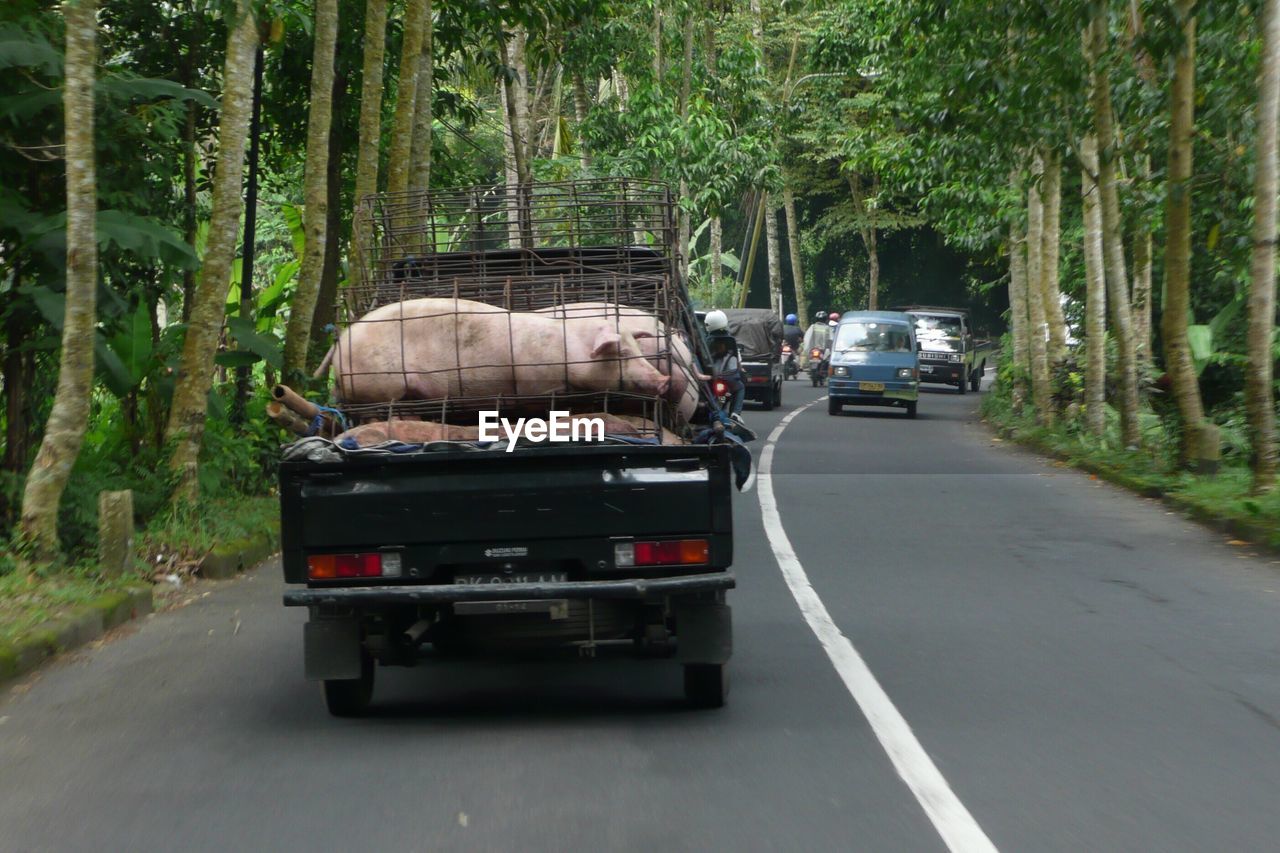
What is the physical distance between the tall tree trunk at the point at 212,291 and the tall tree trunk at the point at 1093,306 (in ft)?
37.3

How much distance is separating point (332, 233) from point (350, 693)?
12834 millimetres

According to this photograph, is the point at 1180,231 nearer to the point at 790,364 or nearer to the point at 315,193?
the point at 315,193

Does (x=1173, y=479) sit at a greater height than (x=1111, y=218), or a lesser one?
lesser

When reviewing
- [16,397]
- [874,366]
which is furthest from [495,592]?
[874,366]

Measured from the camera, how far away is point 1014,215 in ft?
91.6

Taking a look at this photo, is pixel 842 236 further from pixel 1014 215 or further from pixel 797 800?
pixel 797 800

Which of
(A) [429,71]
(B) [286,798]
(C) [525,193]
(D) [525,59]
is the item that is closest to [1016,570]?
(C) [525,193]

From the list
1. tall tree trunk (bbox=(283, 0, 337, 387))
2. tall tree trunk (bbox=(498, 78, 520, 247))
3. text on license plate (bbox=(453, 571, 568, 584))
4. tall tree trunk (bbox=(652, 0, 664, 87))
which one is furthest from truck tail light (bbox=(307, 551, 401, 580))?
tall tree trunk (bbox=(652, 0, 664, 87))

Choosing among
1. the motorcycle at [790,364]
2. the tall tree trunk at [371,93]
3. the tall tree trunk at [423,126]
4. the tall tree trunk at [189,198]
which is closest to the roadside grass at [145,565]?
the tall tree trunk at [189,198]

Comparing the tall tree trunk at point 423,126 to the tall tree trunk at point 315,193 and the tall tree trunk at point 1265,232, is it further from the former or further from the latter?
the tall tree trunk at point 1265,232

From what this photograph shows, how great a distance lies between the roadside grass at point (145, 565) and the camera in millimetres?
8969

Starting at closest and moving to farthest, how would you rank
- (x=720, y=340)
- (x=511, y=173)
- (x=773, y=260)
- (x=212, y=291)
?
(x=720, y=340)
(x=212, y=291)
(x=511, y=173)
(x=773, y=260)

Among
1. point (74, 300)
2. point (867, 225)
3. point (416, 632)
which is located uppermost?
point (867, 225)

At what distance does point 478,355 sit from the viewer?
748cm
